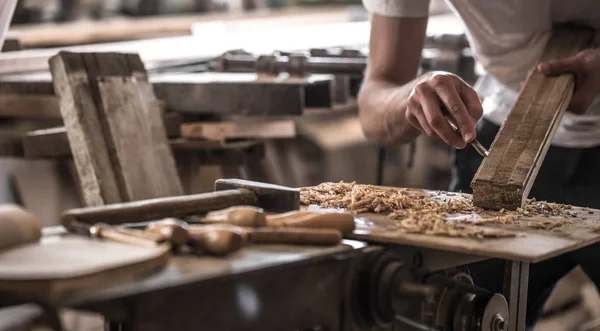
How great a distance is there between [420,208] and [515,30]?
0.95 meters

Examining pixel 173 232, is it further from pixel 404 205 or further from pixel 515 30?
pixel 515 30

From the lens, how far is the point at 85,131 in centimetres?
251

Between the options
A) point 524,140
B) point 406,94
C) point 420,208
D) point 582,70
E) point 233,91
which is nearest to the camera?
point 420,208

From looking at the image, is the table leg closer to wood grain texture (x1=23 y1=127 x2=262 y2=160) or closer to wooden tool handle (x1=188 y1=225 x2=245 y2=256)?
wooden tool handle (x1=188 y1=225 x2=245 y2=256)

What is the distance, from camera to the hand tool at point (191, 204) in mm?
1423

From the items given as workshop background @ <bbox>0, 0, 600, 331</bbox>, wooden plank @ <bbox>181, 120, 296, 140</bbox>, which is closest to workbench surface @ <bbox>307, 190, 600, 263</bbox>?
workshop background @ <bbox>0, 0, 600, 331</bbox>

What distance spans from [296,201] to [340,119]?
4581mm

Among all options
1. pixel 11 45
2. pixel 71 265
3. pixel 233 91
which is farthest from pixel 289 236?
pixel 11 45

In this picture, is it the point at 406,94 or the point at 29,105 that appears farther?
the point at 29,105

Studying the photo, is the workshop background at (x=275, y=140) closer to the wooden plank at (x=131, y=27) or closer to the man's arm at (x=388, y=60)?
the wooden plank at (x=131, y=27)

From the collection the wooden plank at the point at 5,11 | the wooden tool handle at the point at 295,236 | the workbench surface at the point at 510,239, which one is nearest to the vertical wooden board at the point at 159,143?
the wooden plank at the point at 5,11

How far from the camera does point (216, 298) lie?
1181mm

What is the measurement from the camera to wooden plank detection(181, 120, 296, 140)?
3320 mm

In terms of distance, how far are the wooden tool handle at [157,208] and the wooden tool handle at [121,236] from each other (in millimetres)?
68
